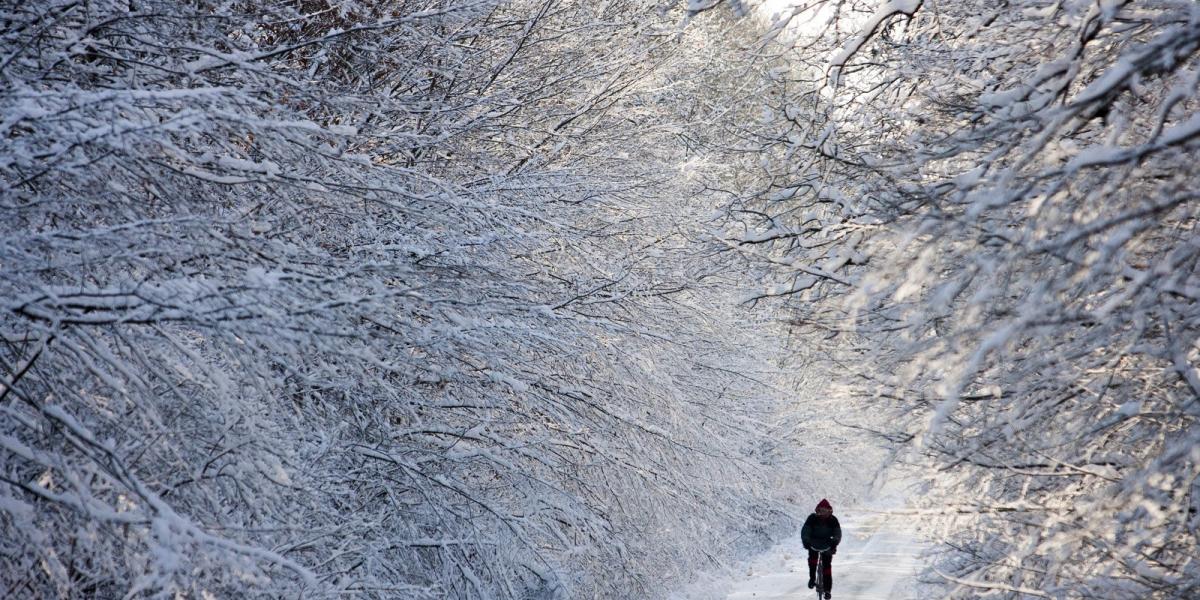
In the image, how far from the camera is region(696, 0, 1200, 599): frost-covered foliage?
11.7ft

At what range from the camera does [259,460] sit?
4281 millimetres

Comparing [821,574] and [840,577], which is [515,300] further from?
[840,577]

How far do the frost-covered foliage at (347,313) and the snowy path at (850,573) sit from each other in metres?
2.71

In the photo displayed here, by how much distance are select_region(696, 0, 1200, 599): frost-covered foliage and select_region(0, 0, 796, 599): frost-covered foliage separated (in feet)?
7.33

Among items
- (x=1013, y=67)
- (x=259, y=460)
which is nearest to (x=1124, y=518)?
(x=1013, y=67)

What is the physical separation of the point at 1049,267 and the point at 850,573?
13286 millimetres

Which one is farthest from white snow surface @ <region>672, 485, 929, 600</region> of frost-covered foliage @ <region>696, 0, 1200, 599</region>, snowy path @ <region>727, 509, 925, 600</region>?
frost-covered foliage @ <region>696, 0, 1200, 599</region>

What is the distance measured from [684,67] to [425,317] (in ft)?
25.2

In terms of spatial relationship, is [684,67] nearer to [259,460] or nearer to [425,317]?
[425,317]

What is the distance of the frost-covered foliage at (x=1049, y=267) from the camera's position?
11.7 feet

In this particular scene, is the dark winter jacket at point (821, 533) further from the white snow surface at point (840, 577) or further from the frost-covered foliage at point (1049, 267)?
the frost-covered foliage at point (1049, 267)

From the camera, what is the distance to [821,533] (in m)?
12.4

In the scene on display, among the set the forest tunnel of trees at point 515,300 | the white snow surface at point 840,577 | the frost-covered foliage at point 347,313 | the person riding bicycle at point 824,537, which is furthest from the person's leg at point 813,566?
the forest tunnel of trees at point 515,300

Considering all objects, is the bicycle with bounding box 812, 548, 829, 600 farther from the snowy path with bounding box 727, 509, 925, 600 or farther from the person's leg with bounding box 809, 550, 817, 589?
the snowy path with bounding box 727, 509, 925, 600
